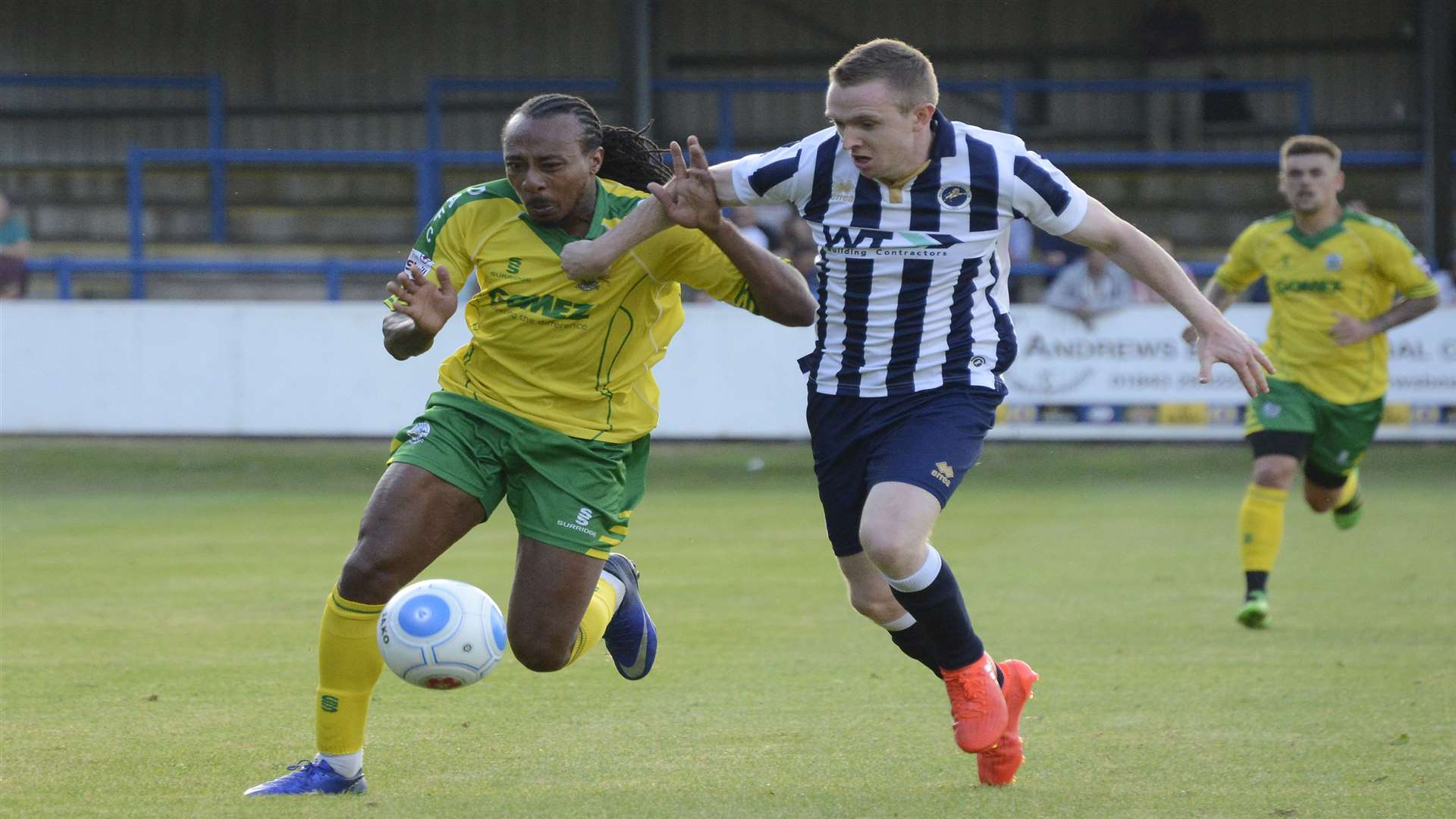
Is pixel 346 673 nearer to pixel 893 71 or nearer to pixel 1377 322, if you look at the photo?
pixel 893 71

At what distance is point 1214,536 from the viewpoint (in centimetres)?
1077

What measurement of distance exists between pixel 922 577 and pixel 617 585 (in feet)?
4.13

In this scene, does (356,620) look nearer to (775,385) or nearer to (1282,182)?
(1282,182)

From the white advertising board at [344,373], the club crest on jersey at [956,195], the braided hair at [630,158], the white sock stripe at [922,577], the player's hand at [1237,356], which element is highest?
the braided hair at [630,158]

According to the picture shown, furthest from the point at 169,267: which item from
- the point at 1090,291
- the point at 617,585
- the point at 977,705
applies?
the point at 977,705

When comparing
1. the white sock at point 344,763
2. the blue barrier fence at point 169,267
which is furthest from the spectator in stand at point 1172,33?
the white sock at point 344,763

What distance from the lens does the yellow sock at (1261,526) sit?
7812 mm

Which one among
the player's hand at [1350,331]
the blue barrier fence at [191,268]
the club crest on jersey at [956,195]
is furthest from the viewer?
the blue barrier fence at [191,268]

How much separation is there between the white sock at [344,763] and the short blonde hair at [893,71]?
2197mm

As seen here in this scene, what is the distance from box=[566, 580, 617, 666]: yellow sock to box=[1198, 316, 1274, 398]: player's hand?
6.08 feet

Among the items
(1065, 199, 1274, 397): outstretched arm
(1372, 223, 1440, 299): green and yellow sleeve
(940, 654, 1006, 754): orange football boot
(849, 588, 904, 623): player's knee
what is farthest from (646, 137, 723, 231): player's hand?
(1372, 223, 1440, 299): green and yellow sleeve

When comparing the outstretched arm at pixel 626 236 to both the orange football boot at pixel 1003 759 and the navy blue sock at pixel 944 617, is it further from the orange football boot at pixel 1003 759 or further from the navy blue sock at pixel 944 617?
the orange football boot at pixel 1003 759

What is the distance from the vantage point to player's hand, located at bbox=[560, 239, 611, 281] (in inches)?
188

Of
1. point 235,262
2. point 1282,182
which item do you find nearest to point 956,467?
point 1282,182
